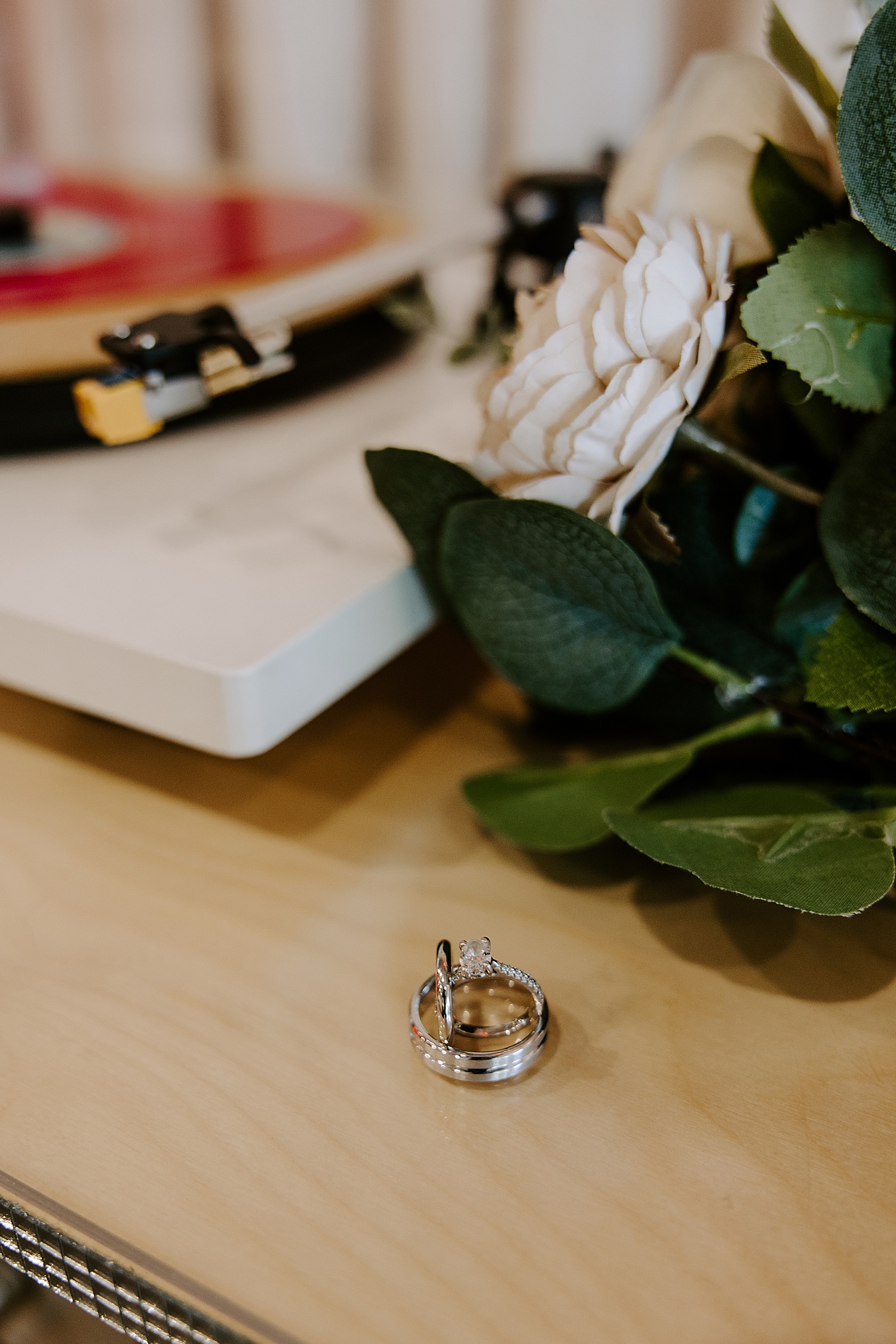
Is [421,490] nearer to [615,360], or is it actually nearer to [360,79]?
[615,360]

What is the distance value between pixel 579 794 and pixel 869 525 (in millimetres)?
144

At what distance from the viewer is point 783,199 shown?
1.20 ft

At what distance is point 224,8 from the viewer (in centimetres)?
126

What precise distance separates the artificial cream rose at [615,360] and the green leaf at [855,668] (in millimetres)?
84

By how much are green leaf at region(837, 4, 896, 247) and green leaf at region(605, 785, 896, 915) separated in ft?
0.60

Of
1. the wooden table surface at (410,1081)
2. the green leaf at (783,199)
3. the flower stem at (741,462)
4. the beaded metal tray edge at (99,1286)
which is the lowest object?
the beaded metal tray edge at (99,1286)

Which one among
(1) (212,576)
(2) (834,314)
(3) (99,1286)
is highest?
(2) (834,314)

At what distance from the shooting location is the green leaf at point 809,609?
0.39m

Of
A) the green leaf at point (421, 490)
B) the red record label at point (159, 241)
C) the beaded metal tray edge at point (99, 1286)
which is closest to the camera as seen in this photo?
the beaded metal tray edge at point (99, 1286)

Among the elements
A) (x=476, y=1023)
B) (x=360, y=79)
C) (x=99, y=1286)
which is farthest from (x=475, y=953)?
(x=360, y=79)

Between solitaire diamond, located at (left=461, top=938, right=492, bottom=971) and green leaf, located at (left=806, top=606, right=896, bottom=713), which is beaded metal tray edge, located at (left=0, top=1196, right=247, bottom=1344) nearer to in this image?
solitaire diamond, located at (left=461, top=938, right=492, bottom=971)

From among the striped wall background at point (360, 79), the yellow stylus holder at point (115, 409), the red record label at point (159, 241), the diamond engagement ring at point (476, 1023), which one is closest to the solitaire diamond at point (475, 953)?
the diamond engagement ring at point (476, 1023)

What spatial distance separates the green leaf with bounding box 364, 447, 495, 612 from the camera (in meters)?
0.38

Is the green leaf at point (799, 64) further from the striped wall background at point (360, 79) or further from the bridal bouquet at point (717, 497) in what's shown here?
the striped wall background at point (360, 79)
